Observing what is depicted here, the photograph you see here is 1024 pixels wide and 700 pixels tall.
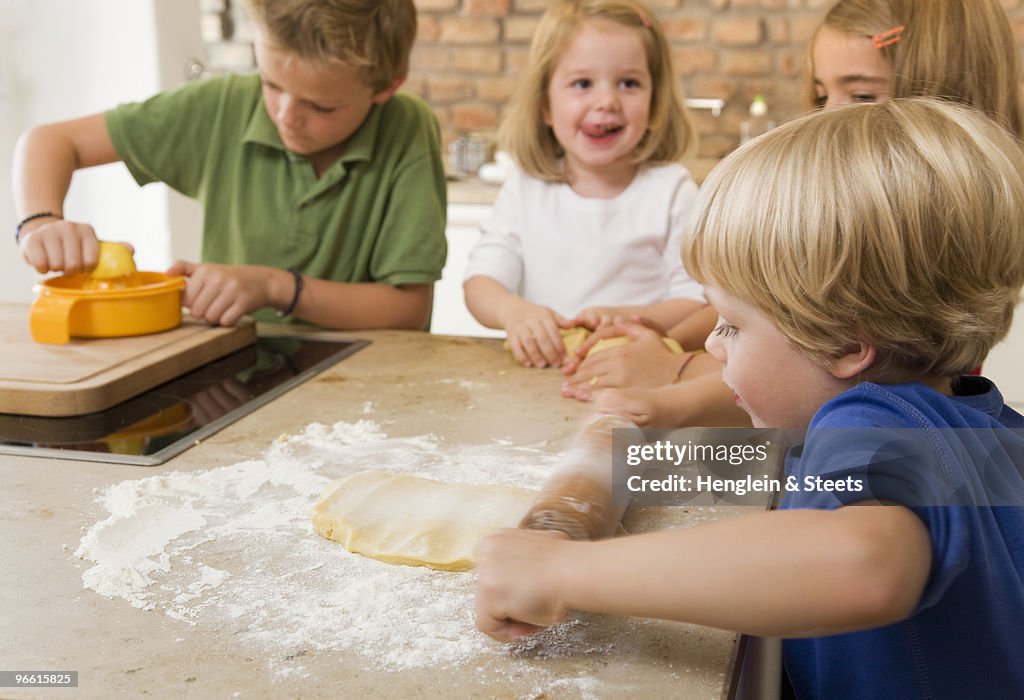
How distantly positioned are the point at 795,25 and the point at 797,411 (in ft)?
9.23

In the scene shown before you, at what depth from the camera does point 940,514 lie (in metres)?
0.58

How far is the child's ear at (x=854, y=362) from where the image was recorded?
70 cm

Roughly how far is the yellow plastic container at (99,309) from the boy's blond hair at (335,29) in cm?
38

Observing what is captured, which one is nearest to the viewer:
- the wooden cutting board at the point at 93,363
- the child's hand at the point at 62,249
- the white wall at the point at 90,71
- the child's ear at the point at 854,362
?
the child's ear at the point at 854,362

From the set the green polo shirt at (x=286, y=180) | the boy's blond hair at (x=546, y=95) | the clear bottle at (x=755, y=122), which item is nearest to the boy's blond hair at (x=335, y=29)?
the green polo shirt at (x=286, y=180)

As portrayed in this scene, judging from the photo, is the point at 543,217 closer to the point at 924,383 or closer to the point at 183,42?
the point at 924,383

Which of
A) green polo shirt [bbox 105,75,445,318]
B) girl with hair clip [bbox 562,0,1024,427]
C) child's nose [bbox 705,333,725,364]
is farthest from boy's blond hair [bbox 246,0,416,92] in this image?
child's nose [bbox 705,333,725,364]

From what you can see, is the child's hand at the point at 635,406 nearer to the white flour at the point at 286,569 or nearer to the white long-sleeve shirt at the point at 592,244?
the white flour at the point at 286,569

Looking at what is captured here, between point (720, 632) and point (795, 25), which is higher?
point (795, 25)

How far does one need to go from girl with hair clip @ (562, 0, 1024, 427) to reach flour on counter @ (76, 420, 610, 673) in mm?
324

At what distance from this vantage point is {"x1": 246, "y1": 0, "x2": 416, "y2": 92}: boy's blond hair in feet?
4.49

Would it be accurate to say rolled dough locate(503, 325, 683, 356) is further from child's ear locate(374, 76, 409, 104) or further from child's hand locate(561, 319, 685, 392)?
child's ear locate(374, 76, 409, 104)

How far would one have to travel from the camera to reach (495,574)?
0.62 meters

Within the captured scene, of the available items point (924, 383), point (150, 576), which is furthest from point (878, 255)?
point (150, 576)
